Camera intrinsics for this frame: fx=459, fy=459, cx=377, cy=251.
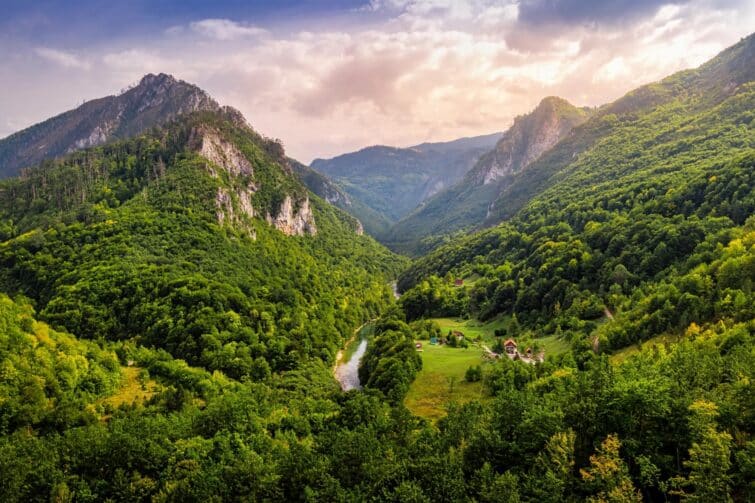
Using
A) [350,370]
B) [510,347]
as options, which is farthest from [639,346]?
[350,370]

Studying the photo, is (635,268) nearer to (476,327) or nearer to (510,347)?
(510,347)

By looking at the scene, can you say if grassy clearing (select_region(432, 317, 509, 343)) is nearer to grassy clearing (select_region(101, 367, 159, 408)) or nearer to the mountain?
the mountain

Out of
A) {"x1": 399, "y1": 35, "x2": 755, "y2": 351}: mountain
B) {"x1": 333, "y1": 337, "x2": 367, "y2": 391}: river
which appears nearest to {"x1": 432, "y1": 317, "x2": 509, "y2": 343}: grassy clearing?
{"x1": 399, "y1": 35, "x2": 755, "y2": 351}: mountain

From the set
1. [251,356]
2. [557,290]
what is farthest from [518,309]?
[251,356]

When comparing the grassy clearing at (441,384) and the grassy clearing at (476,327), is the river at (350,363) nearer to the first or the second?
the grassy clearing at (441,384)

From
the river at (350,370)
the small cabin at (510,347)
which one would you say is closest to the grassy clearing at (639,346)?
the small cabin at (510,347)
